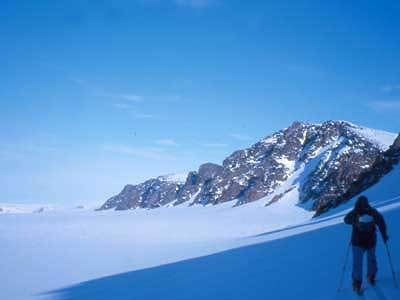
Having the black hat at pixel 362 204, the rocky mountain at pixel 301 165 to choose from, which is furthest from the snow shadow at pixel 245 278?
the rocky mountain at pixel 301 165

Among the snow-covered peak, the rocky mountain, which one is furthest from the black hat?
the snow-covered peak

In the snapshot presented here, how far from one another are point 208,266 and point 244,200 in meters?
96.0

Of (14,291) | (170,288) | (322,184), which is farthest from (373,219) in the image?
(322,184)

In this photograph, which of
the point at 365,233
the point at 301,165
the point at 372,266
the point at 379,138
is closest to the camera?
the point at 372,266

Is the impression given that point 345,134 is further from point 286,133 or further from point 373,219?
point 373,219

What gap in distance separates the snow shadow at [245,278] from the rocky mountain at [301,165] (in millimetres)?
51206

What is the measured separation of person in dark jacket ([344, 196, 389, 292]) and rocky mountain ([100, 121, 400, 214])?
59363 mm

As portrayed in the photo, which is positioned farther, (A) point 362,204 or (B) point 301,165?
(B) point 301,165

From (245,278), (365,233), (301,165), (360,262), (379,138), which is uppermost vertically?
(379,138)

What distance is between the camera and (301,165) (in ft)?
390

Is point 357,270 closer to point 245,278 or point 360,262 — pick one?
point 360,262

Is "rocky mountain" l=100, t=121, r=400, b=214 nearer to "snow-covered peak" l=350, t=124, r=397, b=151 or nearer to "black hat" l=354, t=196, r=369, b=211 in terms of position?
"snow-covered peak" l=350, t=124, r=397, b=151

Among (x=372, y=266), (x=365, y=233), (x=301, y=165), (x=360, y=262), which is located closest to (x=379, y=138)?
(x=301, y=165)

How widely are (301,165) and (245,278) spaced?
109 metres
